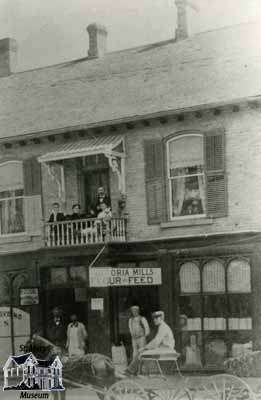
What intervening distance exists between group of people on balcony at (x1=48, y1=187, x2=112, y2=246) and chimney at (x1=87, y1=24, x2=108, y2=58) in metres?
3.29

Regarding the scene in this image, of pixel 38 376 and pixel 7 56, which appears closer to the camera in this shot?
pixel 38 376

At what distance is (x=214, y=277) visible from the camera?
47.6ft

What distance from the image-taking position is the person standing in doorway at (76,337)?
1502 centimetres

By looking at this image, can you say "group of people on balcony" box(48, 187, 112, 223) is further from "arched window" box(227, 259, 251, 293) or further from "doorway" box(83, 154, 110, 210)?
"arched window" box(227, 259, 251, 293)

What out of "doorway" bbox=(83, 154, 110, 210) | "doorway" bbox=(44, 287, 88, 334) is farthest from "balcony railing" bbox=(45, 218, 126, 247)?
"doorway" bbox=(44, 287, 88, 334)

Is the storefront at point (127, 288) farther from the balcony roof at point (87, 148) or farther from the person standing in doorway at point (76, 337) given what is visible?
the balcony roof at point (87, 148)

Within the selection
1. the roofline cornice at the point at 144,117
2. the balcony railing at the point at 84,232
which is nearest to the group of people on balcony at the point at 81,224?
the balcony railing at the point at 84,232

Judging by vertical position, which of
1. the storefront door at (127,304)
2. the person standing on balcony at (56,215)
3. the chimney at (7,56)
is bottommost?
the storefront door at (127,304)

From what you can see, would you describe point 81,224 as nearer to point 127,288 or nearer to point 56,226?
point 56,226

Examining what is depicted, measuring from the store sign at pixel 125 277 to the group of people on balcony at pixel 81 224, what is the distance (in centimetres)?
83

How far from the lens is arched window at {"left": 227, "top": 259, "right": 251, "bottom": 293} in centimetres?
1408

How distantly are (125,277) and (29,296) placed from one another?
2926mm

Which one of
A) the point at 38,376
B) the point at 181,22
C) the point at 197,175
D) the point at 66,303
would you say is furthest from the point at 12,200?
the point at 181,22

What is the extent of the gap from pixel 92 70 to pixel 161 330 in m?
6.45
